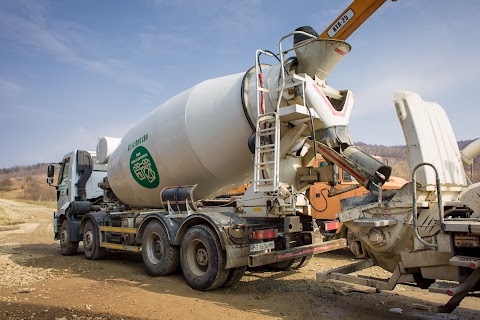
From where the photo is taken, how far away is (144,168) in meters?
8.38

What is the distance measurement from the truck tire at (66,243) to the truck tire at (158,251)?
12.9 feet

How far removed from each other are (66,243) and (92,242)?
4.94 ft

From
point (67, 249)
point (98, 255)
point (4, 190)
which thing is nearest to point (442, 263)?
point (98, 255)

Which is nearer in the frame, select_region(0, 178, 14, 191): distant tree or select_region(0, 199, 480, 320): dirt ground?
select_region(0, 199, 480, 320): dirt ground

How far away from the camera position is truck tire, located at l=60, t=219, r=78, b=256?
34.8 feet

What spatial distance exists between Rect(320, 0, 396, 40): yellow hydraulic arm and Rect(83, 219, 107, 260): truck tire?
6.91 m

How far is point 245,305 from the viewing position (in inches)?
217

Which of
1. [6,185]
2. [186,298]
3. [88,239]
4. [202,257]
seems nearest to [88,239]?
[88,239]

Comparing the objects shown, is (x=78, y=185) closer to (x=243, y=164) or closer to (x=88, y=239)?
(x=88, y=239)

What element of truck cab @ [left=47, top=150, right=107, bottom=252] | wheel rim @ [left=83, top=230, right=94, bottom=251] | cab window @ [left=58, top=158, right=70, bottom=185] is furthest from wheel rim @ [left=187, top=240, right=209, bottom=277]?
cab window @ [left=58, top=158, right=70, bottom=185]

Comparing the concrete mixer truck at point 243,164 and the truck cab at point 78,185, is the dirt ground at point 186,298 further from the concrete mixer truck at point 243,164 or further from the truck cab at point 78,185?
the truck cab at point 78,185

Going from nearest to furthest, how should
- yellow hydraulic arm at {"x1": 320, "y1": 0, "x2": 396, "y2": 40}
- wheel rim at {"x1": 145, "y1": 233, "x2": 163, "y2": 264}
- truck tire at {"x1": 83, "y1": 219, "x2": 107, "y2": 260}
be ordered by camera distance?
yellow hydraulic arm at {"x1": 320, "y1": 0, "x2": 396, "y2": 40}, wheel rim at {"x1": 145, "y1": 233, "x2": 163, "y2": 264}, truck tire at {"x1": 83, "y1": 219, "x2": 107, "y2": 260}

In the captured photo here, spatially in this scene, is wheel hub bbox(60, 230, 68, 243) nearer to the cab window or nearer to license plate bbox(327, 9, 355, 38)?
the cab window

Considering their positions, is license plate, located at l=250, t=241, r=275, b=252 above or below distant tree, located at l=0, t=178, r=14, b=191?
below
